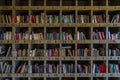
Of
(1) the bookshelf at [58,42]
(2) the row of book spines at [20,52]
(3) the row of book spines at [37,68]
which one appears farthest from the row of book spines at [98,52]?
(2) the row of book spines at [20,52]

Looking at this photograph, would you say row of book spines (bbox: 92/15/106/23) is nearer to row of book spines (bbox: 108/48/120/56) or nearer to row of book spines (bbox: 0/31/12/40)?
row of book spines (bbox: 108/48/120/56)

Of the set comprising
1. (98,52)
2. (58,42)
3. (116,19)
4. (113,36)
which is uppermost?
(116,19)

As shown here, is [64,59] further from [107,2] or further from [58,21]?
[107,2]

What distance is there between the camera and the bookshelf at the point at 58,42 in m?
3.89

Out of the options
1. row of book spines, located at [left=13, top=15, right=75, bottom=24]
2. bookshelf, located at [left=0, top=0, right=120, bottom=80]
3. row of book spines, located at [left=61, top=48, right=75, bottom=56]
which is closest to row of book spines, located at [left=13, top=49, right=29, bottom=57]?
bookshelf, located at [left=0, top=0, right=120, bottom=80]

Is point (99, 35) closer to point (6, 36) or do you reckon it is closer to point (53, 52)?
point (53, 52)

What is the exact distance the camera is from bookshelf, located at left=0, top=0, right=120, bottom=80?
389cm

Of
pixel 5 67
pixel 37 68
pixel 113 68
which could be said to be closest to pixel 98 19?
pixel 113 68

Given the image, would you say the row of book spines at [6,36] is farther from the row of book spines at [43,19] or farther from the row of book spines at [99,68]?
the row of book spines at [99,68]

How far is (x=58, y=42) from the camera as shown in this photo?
154 inches

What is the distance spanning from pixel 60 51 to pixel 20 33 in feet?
2.92

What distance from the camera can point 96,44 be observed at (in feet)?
13.8

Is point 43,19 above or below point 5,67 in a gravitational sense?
above

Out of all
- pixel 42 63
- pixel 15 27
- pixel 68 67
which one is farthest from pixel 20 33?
pixel 68 67
